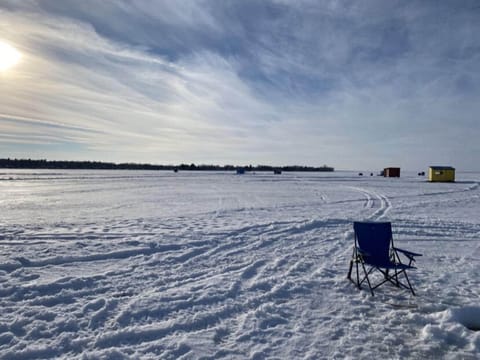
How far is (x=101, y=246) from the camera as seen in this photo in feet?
22.4

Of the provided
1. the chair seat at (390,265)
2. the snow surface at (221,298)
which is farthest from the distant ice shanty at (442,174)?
the chair seat at (390,265)

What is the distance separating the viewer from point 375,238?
498cm

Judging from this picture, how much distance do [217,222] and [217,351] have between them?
672cm

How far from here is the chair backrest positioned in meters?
4.93

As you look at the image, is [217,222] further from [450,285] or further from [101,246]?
[450,285]

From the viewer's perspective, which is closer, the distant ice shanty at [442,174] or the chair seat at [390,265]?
the chair seat at [390,265]

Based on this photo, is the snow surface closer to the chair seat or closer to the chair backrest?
the chair seat

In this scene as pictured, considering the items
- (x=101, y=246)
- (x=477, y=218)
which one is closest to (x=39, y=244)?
(x=101, y=246)

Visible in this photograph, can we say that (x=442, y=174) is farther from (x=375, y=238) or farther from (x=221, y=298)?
(x=221, y=298)

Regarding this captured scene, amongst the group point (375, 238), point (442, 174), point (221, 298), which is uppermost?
point (442, 174)

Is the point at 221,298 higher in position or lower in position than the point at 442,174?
lower

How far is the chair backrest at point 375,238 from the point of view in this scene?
4.93 metres

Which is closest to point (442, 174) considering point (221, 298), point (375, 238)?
point (375, 238)

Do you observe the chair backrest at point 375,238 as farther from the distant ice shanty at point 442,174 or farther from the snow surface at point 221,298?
the distant ice shanty at point 442,174
